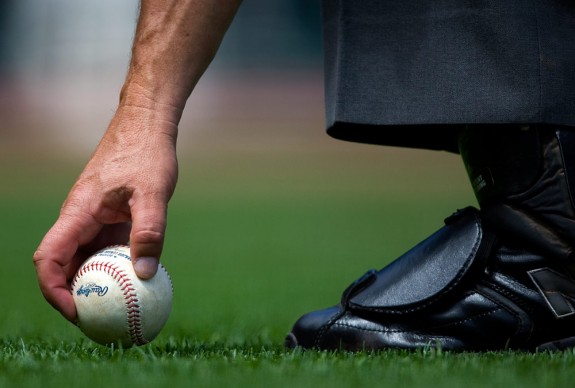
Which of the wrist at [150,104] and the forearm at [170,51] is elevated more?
the forearm at [170,51]

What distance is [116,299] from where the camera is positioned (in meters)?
1.87

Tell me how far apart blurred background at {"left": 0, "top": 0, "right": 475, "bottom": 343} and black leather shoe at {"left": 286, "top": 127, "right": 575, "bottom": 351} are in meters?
0.41

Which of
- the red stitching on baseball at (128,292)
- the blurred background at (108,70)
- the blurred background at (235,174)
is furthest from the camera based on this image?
the blurred background at (108,70)

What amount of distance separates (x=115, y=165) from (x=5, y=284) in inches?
113

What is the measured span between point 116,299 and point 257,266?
341 centimetres

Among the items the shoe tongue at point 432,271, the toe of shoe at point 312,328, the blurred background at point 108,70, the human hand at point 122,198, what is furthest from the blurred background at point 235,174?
the human hand at point 122,198

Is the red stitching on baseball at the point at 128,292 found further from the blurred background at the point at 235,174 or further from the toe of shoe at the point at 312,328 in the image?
the blurred background at the point at 235,174

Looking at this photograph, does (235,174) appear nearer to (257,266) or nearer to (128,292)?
(257,266)

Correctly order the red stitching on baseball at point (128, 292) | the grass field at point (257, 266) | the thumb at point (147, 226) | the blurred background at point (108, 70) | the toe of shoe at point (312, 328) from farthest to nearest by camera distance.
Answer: the blurred background at point (108, 70) < the toe of shoe at point (312, 328) < the red stitching on baseball at point (128, 292) < the thumb at point (147, 226) < the grass field at point (257, 266)

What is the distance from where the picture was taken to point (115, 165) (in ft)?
5.98

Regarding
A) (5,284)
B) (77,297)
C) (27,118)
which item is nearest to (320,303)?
(5,284)

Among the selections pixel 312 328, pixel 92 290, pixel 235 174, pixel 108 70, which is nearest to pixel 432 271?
pixel 312 328

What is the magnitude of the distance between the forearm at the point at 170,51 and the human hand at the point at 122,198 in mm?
32

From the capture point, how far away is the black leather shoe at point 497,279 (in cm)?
192
